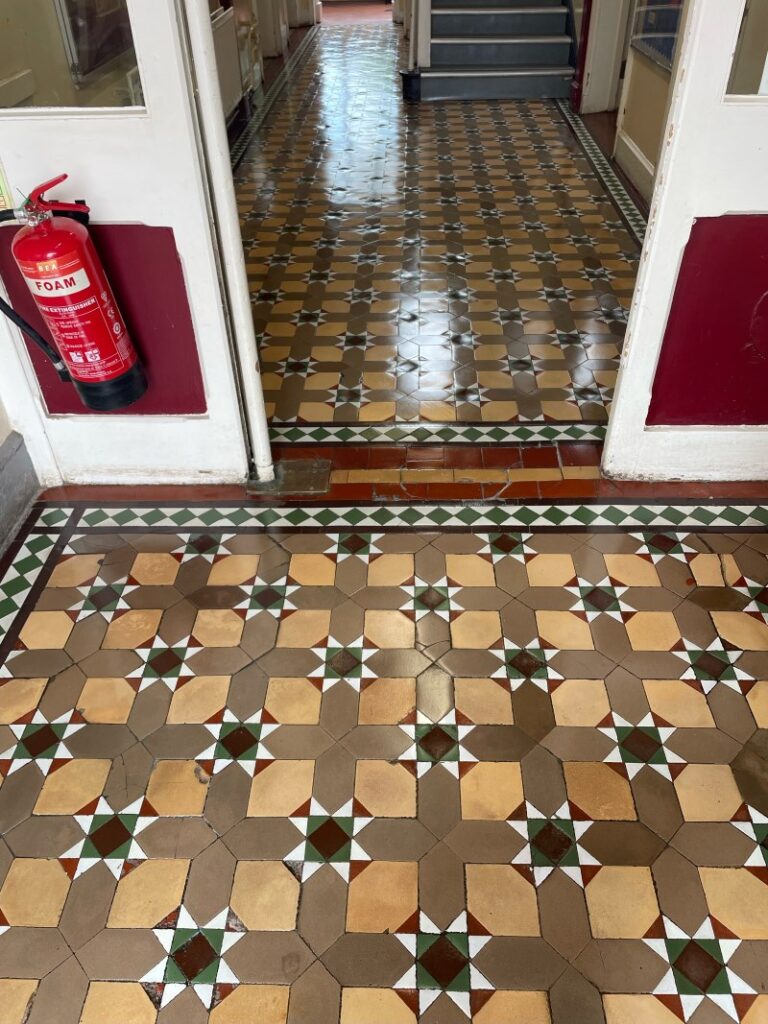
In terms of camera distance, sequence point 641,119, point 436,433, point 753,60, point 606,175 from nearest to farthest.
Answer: point 753,60 → point 436,433 → point 641,119 → point 606,175

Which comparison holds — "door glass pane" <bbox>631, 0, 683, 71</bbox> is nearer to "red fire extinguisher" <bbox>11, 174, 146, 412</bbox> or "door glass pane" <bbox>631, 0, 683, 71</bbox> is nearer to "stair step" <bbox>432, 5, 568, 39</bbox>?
"stair step" <bbox>432, 5, 568, 39</bbox>

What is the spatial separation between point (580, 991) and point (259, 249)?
15.0 ft

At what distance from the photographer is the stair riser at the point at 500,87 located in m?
8.01

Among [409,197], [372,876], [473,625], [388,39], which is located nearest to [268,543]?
[473,625]

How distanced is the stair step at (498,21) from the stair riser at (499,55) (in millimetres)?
222

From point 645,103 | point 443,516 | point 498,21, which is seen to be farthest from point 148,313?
point 498,21

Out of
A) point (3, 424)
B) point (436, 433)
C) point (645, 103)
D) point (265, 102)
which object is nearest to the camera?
Answer: point (3, 424)

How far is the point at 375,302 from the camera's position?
465 cm

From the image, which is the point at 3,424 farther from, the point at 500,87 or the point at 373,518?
the point at 500,87

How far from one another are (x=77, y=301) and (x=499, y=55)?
6.99 m

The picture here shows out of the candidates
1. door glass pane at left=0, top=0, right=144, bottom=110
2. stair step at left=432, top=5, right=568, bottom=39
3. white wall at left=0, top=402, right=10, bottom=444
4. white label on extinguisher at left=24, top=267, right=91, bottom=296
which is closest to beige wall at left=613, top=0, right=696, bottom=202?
stair step at left=432, top=5, right=568, bottom=39

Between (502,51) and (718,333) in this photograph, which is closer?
(718,333)

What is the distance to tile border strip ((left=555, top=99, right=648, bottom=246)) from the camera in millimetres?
5492

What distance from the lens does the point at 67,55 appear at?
3008 millimetres
